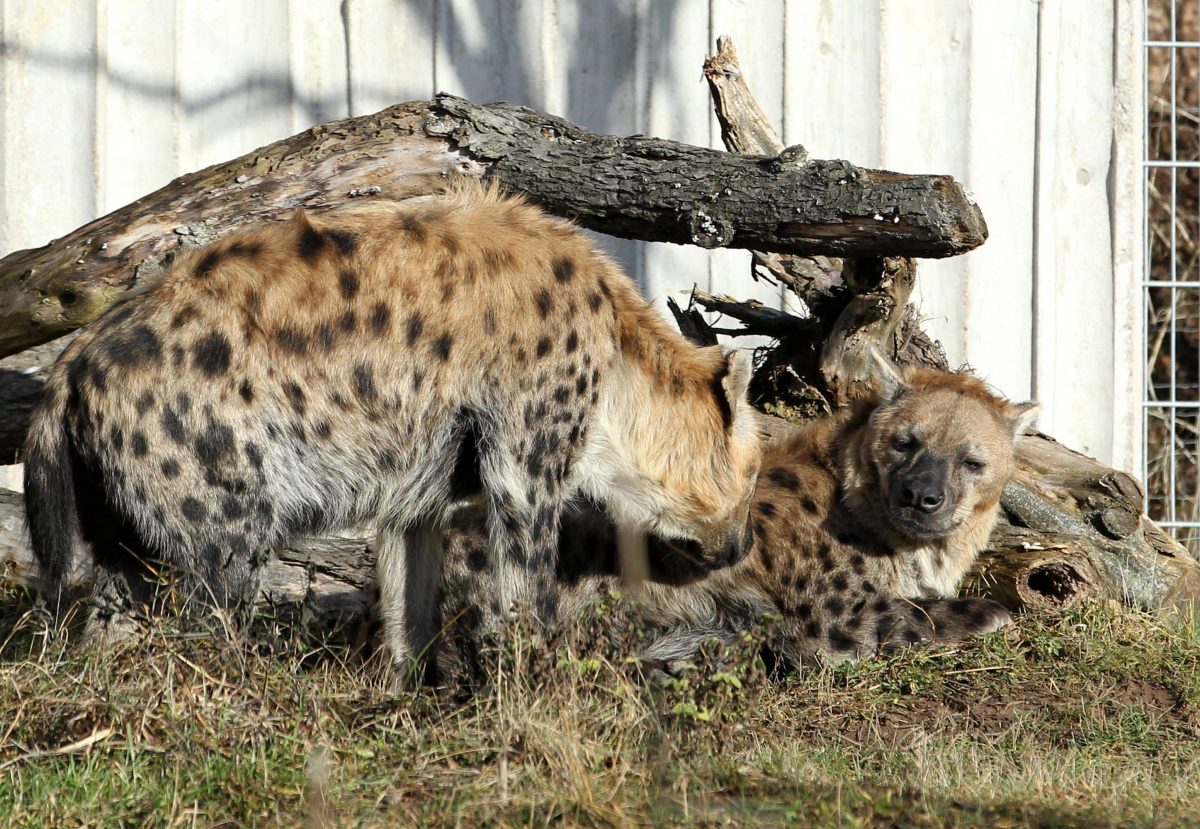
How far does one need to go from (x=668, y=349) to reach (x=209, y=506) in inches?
65.4

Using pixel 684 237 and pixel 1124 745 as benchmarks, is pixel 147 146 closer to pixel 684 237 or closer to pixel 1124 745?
pixel 684 237

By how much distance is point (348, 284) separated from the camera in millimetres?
4062

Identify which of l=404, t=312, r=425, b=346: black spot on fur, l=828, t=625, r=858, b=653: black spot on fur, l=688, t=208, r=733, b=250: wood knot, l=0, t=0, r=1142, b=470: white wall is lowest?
l=828, t=625, r=858, b=653: black spot on fur

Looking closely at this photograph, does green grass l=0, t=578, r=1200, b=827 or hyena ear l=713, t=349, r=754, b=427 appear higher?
hyena ear l=713, t=349, r=754, b=427

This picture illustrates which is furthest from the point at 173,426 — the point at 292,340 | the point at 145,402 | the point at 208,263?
the point at 208,263

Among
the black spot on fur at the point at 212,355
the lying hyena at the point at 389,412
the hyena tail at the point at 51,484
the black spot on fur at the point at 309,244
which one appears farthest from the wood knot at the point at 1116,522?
the hyena tail at the point at 51,484

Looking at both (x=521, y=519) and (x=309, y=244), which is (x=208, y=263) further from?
(x=521, y=519)

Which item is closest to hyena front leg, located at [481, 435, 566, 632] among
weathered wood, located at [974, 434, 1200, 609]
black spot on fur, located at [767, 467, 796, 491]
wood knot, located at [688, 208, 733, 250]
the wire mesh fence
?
wood knot, located at [688, 208, 733, 250]

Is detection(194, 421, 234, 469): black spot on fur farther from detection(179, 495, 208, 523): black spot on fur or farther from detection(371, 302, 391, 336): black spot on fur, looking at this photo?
detection(371, 302, 391, 336): black spot on fur

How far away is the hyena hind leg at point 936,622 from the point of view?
5055 mm

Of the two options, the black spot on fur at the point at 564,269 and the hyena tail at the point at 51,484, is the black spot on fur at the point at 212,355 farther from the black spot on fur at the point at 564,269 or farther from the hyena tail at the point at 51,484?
the black spot on fur at the point at 564,269

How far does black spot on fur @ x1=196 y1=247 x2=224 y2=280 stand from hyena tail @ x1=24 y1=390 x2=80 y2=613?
52 cm

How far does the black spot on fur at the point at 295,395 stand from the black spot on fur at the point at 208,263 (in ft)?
1.26

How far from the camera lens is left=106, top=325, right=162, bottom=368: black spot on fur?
3.69 meters
